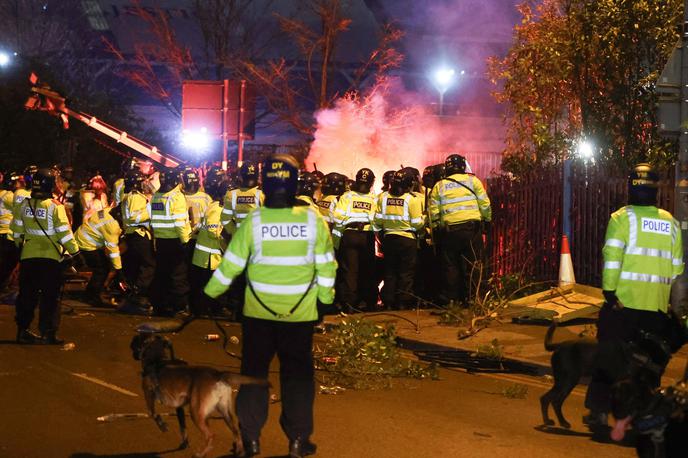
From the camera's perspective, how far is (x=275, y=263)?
6.59 meters

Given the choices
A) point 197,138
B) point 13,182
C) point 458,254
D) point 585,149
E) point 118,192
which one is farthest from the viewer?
point 197,138

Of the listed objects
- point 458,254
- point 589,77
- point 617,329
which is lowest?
point 617,329

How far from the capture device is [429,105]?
125ft

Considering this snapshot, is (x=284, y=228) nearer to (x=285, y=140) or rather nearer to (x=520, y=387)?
(x=520, y=387)

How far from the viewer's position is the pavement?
10.8m

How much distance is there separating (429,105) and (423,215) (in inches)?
929

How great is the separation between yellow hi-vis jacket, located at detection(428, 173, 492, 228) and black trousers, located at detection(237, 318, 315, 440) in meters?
7.61

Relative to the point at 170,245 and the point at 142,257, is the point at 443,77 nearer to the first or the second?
the point at 142,257

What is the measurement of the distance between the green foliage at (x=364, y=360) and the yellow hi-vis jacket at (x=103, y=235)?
580 cm

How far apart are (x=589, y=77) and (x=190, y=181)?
259 inches

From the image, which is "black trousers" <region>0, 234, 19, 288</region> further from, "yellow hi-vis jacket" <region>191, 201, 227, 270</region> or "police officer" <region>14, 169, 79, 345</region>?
"police officer" <region>14, 169, 79, 345</region>

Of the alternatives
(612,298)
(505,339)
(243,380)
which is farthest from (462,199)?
(243,380)

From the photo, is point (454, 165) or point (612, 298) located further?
point (454, 165)

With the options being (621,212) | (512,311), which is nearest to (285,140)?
(512,311)
